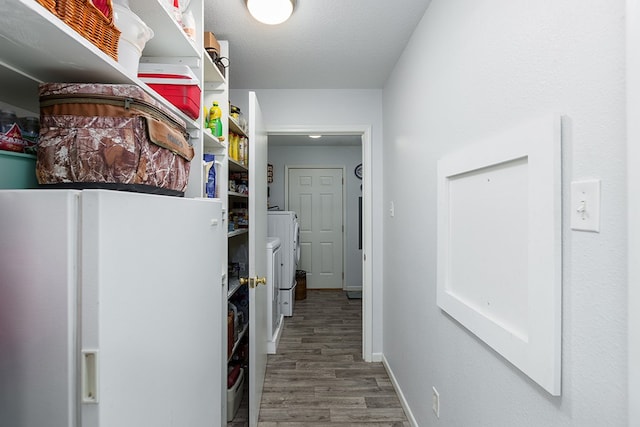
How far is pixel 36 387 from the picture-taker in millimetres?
555

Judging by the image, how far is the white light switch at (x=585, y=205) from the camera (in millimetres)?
680

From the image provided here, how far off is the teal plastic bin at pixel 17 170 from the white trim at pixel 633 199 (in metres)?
1.29

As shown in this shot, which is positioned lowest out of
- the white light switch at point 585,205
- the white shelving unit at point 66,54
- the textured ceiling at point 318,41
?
the white light switch at point 585,205

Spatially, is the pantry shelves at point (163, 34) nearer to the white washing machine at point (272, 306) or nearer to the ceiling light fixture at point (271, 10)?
the ceiling light fixture at point (271, 10)

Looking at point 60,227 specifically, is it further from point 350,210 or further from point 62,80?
point 350,210

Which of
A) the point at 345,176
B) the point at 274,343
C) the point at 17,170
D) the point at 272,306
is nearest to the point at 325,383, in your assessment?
the point at 274,343

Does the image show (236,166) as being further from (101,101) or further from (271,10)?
(101,101)

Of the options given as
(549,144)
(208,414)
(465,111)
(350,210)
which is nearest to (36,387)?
(208,414)

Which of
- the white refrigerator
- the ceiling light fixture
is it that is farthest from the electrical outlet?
the ceiling light fixture

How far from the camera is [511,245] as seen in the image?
3.18 ft

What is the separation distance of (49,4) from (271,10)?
1157 mm

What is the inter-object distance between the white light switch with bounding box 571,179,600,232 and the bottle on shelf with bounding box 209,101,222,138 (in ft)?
5.05

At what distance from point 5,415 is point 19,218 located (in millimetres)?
337

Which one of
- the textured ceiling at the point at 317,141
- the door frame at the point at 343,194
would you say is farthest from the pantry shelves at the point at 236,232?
the door frame at the point at 343,194
